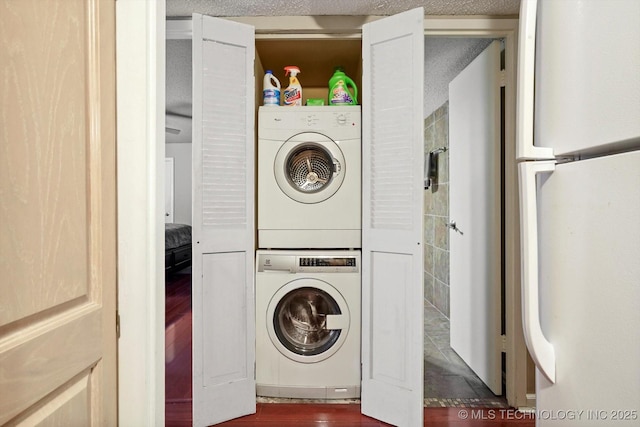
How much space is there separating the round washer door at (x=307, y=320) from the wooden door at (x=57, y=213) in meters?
1.45

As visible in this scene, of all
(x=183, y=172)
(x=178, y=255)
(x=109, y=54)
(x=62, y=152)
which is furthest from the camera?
(x=183, y=172)

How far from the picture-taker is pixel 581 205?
67 centimetres

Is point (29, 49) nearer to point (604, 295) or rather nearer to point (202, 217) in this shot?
point (604, 295)

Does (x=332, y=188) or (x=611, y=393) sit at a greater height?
(x=332, y=188)

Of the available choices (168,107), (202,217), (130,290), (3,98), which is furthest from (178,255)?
(3,98)

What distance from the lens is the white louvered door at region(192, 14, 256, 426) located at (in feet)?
6.60

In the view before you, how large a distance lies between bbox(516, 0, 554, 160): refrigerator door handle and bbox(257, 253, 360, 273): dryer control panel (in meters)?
1.57

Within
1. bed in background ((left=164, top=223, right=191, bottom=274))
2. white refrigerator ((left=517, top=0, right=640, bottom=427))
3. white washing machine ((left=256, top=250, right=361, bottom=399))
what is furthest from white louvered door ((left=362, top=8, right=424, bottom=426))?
bed in background ((left=164, top=223, right=191, bottom=274))

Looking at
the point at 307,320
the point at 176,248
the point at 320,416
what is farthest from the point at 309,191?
the point at 176,248

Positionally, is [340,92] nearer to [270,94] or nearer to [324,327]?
[270,94]

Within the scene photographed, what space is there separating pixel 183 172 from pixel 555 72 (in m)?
8.17

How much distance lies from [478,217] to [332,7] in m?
1.61

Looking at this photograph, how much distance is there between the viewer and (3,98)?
0.53 metres

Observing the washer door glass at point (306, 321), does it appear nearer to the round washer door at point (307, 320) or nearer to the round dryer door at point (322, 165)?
the round washer door at point (307, 320)
